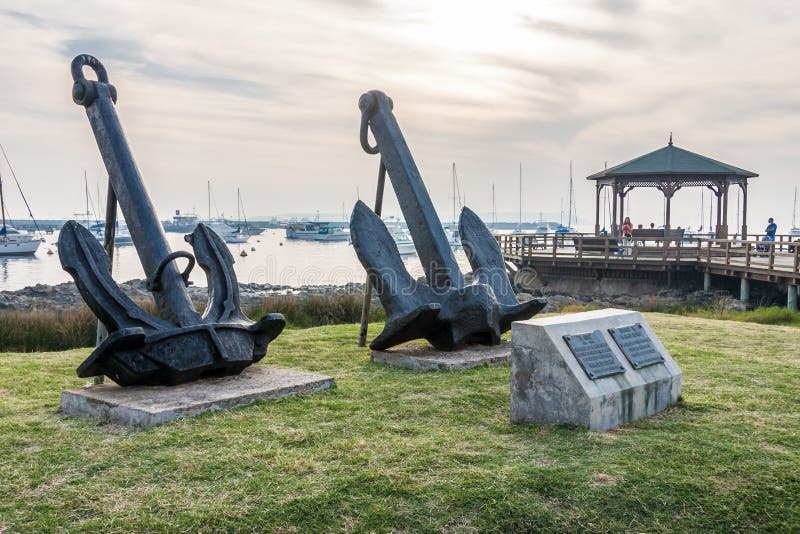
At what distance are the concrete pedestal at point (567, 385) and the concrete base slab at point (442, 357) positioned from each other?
1769mm

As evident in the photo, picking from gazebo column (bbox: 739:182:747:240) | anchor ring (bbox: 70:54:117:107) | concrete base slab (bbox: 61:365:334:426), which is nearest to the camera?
concrete base slab (bbox: 61:365:334:426)

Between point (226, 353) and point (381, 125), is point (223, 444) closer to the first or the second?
point (226, 353)

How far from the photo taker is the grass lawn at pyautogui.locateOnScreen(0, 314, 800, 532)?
3.05 metres

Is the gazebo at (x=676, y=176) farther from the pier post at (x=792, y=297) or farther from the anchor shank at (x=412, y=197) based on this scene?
the anchor shank at (x=412, y=197)

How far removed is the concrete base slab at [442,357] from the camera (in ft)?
20.3

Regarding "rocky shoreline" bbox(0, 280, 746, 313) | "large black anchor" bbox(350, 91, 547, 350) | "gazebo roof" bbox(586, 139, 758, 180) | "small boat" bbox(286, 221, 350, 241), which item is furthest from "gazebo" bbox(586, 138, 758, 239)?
"small boat" bbox(286, 221, 350, 241)

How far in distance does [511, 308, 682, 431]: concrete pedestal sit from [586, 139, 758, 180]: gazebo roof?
62.4 ft

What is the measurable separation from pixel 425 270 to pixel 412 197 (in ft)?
2.33

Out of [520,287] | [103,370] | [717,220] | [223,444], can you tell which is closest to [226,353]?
[103,370]

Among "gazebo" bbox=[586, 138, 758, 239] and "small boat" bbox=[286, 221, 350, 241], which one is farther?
"small boat" bbox=[286, 221, 350, 241]

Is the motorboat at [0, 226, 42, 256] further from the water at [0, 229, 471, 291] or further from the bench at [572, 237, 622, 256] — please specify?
the bench at [572, 237, 622, 256]

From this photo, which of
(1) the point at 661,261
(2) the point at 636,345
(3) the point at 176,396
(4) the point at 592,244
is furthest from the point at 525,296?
(3) the point at 176,396

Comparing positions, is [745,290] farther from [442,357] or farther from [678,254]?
[442,357]

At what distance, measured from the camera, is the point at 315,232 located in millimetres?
77938
